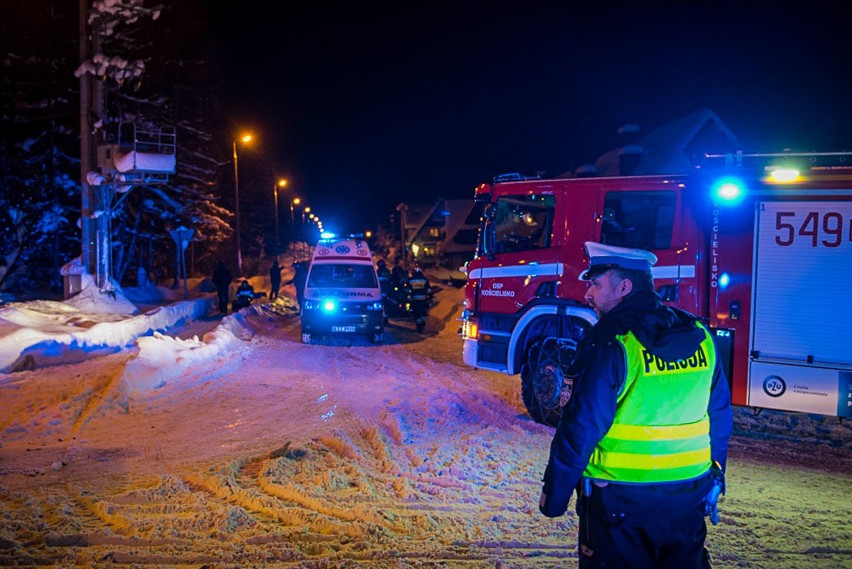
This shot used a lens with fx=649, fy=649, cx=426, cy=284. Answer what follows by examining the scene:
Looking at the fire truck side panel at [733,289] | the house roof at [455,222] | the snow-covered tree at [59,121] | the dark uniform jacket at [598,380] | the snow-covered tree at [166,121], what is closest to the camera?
the dark uniform jacket at [598,380]

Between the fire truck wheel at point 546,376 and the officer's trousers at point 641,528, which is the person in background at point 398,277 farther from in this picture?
the officer's trousers at point 641,528

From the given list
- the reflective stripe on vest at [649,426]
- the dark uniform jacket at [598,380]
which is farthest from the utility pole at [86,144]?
the reflective stripe on vest at [649,426]

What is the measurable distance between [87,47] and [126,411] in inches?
482

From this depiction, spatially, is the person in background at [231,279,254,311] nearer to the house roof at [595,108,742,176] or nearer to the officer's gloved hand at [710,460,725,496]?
the house roof at [595,108,742,176]

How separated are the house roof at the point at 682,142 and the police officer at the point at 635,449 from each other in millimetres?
23700

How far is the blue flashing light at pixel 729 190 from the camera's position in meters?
7.14

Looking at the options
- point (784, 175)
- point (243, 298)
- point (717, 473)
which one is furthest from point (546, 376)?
point (243, 298)

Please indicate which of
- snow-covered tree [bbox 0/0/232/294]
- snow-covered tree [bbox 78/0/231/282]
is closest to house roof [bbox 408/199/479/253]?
snow-covered tree [bbox 78/0/231/282]

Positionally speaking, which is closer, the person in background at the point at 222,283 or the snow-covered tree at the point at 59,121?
the snow-covered tree at the point at 59,121

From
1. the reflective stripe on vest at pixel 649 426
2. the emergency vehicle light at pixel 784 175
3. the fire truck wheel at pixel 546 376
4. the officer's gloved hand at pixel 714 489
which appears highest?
the emergency vehicle light at pixel 784 175

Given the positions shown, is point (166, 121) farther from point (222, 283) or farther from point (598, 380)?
point (598, 380)

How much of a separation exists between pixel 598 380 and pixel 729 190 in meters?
5.46

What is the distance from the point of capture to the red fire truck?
678cm

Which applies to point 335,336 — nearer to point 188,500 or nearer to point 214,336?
point 214,336
